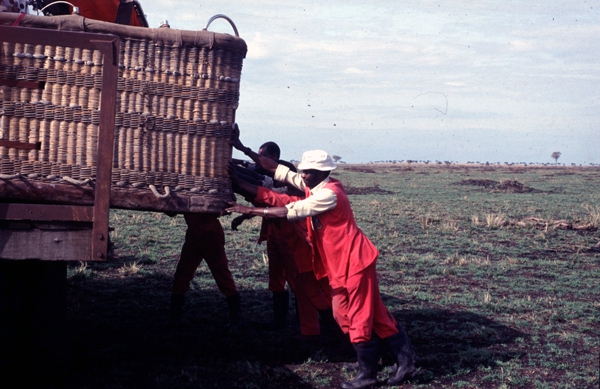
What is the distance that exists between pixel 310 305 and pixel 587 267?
6.67m

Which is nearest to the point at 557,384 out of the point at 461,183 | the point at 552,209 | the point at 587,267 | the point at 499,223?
the point at 587,267

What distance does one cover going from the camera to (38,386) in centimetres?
480

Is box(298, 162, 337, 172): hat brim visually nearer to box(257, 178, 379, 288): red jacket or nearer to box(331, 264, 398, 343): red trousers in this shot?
box(257, 178, 379, 288): red jacket

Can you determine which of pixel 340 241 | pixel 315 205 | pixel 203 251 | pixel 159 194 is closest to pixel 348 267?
pixel 340 241

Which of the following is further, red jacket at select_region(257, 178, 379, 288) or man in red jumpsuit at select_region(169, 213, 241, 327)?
man in red jumpsuit at select_region(169, 213, 241, 327)

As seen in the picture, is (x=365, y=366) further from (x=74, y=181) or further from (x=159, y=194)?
(x=74, y=181)

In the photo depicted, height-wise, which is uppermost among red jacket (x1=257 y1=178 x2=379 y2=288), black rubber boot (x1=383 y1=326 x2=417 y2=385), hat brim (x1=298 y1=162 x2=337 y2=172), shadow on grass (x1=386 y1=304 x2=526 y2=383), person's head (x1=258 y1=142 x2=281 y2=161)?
person's head (x1=258 y1=142 x2=281 y2=161)

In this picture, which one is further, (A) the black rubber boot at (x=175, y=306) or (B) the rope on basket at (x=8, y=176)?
(A) the black rubber boot at (x=175, y=306)

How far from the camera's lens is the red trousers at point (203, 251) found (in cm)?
643

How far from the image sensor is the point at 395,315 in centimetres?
747

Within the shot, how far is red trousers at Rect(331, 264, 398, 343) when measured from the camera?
16.5 ft

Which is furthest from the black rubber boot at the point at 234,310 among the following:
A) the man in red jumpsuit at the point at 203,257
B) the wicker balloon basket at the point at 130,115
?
the wicker balloon basket at the point at 130,115

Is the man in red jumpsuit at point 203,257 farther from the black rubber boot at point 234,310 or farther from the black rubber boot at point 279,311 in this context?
the black rubber boot at point 279,311

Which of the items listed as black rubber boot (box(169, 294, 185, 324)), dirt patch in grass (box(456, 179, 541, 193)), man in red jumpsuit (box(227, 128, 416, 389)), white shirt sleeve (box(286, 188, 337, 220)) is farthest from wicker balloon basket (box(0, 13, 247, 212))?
dirt patch in grass (box(456, 179, 541, 193))
